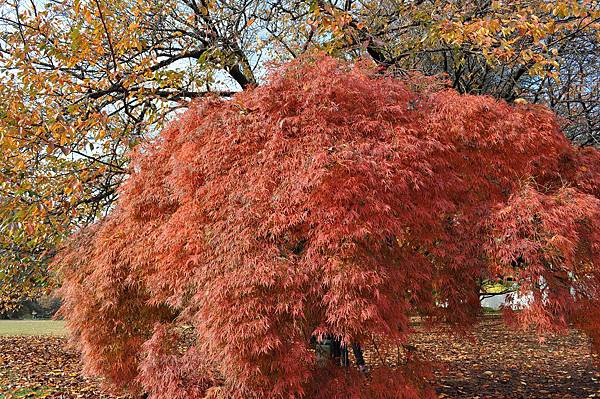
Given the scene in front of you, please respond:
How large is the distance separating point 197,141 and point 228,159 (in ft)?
1.51

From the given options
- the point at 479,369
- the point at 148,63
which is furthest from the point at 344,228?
the point at 479,369

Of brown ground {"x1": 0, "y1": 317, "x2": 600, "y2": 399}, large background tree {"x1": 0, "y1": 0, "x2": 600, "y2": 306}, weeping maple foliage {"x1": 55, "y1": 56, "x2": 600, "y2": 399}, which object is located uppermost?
large background tree {"x1": 0, "y1": 0, "x2": 600, "y2": 306}

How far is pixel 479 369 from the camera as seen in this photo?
9.41 metres

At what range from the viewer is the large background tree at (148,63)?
6188mm

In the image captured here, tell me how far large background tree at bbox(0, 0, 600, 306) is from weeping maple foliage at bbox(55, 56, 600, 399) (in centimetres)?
85

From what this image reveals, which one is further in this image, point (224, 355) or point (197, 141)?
point (197, 141)

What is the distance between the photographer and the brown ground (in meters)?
7.65

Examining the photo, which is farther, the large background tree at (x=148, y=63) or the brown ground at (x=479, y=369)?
the brown ground at (x=479, y=369)

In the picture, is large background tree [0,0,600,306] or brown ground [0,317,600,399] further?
brown ground [0,317,600,399]

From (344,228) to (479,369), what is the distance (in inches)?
262

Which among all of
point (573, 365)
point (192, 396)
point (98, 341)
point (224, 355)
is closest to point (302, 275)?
point (224, 355)

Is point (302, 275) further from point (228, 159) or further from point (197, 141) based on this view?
point (197, 141)

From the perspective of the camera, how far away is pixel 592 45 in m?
9.50

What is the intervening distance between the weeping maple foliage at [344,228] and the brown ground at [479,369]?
1.15 meters
